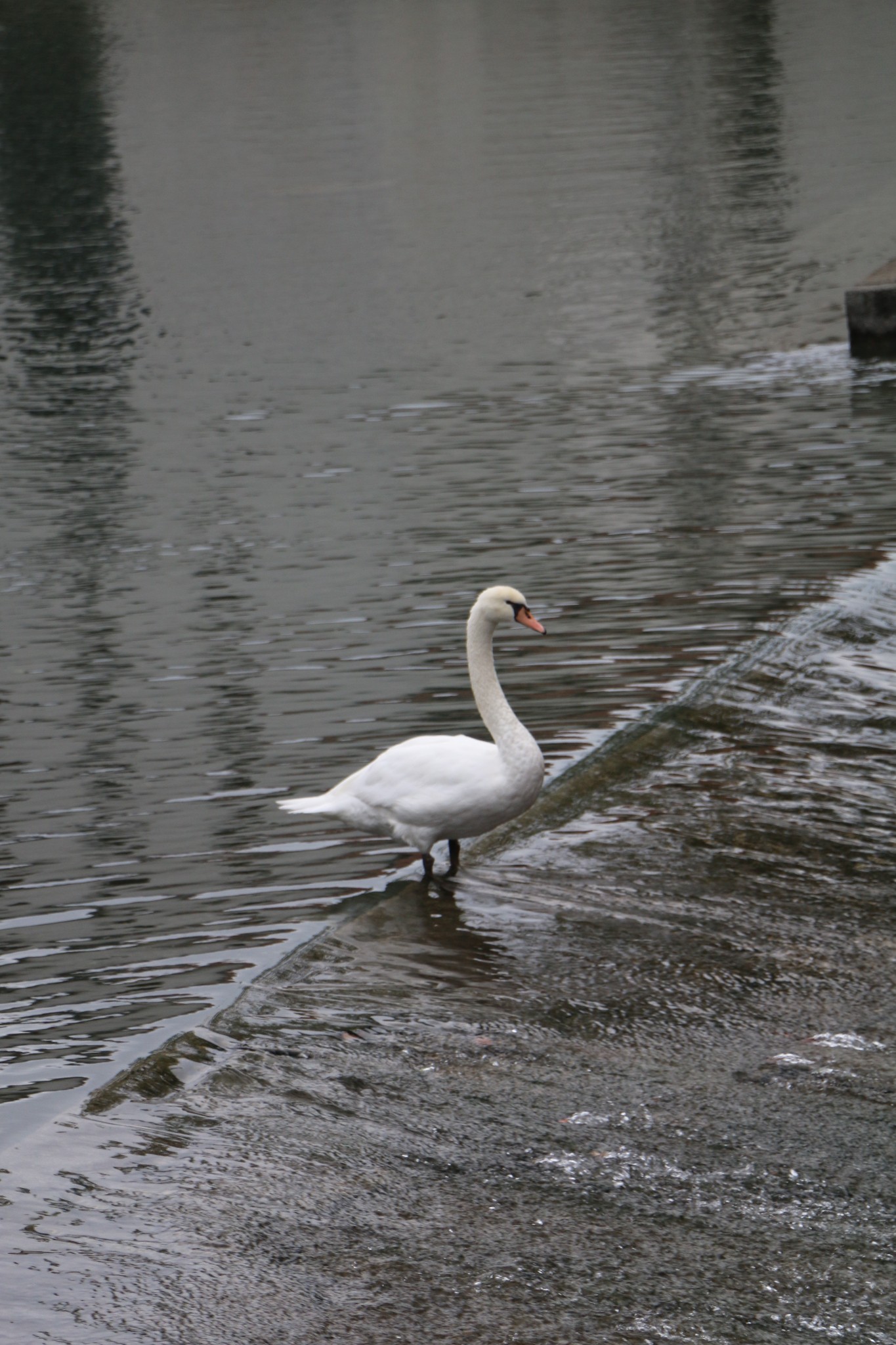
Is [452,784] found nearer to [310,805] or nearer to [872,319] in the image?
[310,805]

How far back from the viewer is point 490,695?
6691 mm

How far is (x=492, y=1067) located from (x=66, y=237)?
28.4 m

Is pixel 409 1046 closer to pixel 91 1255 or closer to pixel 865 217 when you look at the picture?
pixel 91 1255

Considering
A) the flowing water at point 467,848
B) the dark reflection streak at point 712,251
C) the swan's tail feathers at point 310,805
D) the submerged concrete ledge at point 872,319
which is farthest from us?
the submerged concrete ledge at point 872,319

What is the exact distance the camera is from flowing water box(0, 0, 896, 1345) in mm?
4230

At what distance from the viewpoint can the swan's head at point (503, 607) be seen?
6.73 meters

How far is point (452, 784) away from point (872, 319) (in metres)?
13.0

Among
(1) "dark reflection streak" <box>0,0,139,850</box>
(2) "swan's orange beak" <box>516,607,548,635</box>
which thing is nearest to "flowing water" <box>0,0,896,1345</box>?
(1) "dark reflection streak" <box>0,0,139,850</box>

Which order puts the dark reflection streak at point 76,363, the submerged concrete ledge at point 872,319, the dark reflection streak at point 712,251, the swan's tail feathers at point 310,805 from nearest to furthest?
the swan's tail feathers at point 310,805, the dark reflection streak at point 76,363, the dark reflection streak at point 712,251, the submerged concrete ledge at point 872,319

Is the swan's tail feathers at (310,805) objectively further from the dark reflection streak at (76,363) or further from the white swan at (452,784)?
the dark reflection streak at (76,363)

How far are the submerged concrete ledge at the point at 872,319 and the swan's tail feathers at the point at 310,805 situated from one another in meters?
12.8

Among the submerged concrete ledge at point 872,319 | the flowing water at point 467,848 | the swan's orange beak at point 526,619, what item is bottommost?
the flowing water at point 467,848


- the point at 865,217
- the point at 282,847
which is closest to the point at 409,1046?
the point at 282,847

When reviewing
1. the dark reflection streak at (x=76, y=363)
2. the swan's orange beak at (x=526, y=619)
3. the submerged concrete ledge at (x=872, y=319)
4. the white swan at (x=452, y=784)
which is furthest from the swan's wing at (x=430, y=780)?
the submerged concrete ledge at (x=872, y=319)
